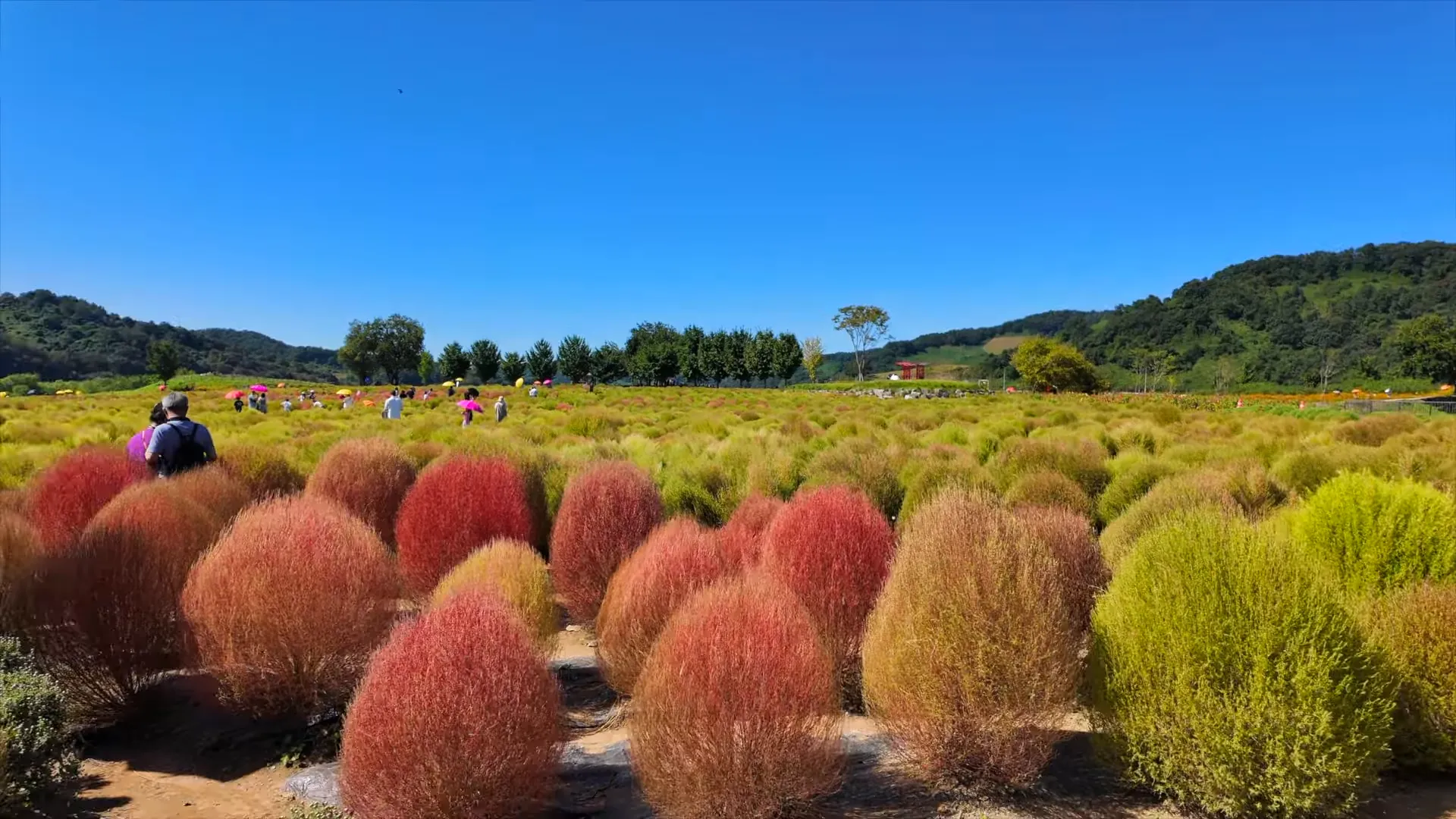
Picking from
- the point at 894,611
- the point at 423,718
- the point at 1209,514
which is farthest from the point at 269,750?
the point at 1209,514

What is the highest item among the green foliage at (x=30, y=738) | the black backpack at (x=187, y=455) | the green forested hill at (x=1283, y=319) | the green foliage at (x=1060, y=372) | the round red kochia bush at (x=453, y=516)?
the green forested hill at (x=1283, y=319)

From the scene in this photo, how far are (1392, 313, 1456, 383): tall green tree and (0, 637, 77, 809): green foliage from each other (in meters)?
86.6

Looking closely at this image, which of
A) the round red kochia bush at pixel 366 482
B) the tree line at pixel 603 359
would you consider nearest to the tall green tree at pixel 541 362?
the tree line at pixel 603 359

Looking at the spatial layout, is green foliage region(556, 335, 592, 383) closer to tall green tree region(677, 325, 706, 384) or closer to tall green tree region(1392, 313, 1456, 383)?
tall green tree region(677, 325, 706, 384)

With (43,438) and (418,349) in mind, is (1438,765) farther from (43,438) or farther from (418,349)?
(418,349)

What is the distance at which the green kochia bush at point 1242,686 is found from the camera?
3.29 meters

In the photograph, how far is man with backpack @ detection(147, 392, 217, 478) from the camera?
6949mm

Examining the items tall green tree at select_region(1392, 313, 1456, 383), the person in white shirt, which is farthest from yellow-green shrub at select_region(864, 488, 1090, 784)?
tall green tree at select_region(1392, 313, 1456, 383)

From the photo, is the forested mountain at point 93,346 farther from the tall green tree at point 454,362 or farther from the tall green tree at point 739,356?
the tall green tree at point 739,356

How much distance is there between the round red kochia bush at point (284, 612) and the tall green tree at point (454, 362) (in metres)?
96.7

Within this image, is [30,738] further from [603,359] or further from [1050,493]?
[603,359]

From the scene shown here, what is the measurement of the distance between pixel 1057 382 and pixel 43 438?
67859mm

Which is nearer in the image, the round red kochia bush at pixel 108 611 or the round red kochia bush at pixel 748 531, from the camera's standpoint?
the round red kochia bush at pixel 108 611

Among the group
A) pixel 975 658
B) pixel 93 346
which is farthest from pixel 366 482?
pixel 93 346
